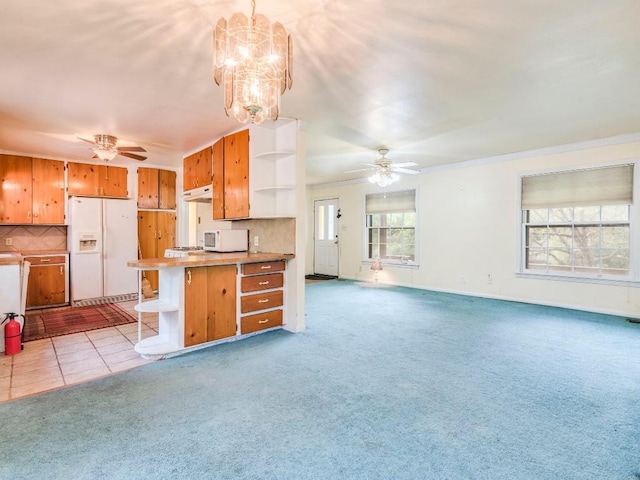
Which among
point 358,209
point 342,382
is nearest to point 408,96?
point 342,382

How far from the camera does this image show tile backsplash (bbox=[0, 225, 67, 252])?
5.50 m

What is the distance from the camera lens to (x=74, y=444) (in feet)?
6.23

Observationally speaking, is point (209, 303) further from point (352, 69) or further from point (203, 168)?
point (352, 69)

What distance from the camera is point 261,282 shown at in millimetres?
3879

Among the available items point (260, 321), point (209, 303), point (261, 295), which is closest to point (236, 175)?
point (261, 295)

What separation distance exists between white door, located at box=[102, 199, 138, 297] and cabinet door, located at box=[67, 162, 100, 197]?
0.41 metres

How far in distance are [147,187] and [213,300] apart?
3.90m

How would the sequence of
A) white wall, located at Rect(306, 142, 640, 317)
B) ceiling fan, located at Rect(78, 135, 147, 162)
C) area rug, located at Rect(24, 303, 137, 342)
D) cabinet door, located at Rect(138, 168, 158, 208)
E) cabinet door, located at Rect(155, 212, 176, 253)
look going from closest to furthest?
area rug, located at Rect(24, 303, 137, 342) < ceiling fan, located at Rect(78, 135, 147, 162) < white wall, located at Rect(306, 142, 640, 317) < cabinet door, located at Rect(138, 168, 158, 208) < cabinet door, located at Rect(155, 212, 176, 253)

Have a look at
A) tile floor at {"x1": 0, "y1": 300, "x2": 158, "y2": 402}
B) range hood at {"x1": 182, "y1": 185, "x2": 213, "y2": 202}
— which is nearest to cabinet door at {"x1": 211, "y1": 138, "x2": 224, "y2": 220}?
range hood at {"x1": 182, "y1": 185, "x2": 213, "y2": 202}

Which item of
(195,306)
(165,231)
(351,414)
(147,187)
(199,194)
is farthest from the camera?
(165,231)

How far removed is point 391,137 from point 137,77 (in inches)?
118

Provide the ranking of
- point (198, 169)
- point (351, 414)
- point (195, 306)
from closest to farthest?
1. point (351, 414)
2. point (195, 306)
3. point (198, 169)

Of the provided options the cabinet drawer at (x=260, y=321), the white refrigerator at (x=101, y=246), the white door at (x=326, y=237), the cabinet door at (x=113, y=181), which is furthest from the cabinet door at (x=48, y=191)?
the white door at (x=326, y=237)

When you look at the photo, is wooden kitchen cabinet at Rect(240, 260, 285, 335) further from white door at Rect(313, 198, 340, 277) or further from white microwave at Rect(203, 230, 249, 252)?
white door at Rect(313, 198, 340, 277)
